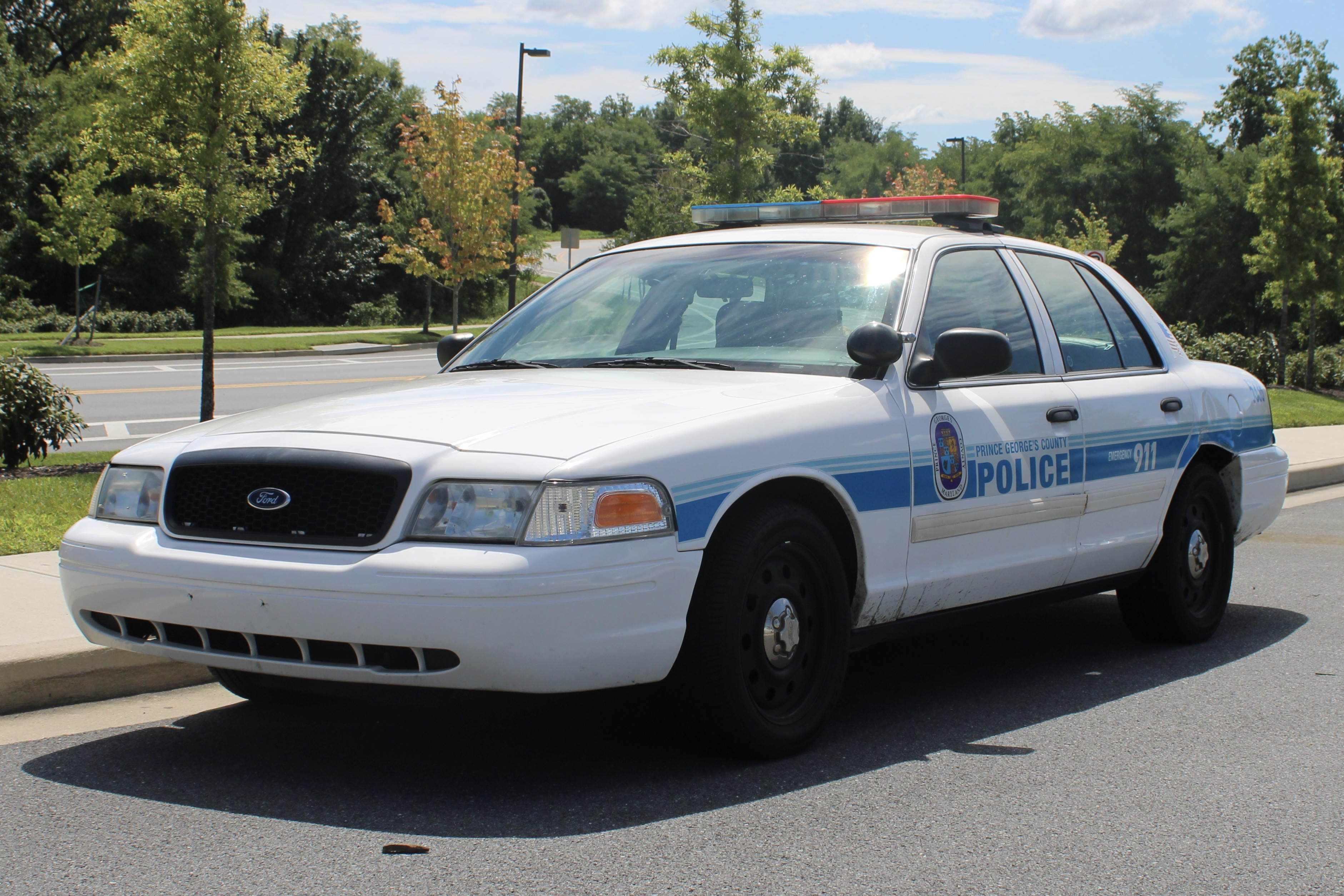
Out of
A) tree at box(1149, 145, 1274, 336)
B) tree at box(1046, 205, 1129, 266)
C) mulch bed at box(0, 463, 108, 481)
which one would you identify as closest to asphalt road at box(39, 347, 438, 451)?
mulch bed at box(0, 463, 108, 481)

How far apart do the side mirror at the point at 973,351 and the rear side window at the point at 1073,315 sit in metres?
0.96

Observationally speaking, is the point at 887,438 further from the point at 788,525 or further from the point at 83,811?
the point at 83,811

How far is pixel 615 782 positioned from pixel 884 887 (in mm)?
1006

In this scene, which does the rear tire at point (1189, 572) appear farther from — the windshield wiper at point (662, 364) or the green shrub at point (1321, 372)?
the green shrub at point (1321, 372)

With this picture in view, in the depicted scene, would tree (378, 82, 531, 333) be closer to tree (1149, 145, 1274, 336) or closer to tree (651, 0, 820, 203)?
tree (651, 0, 820, 203)

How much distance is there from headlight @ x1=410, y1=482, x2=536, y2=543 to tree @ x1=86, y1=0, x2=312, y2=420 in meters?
10.1

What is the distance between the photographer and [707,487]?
3.85 meters

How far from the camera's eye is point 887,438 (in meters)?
4.47

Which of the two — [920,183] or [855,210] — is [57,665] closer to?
[855,210]

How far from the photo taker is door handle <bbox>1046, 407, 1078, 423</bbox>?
518 centimetres

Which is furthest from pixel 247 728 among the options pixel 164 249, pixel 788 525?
pixel 164 249

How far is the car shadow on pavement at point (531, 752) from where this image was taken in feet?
12.4

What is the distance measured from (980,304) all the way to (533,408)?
202 centimetres

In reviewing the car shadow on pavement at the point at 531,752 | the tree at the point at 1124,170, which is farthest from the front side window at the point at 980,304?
the tree at the point at 1124,170
